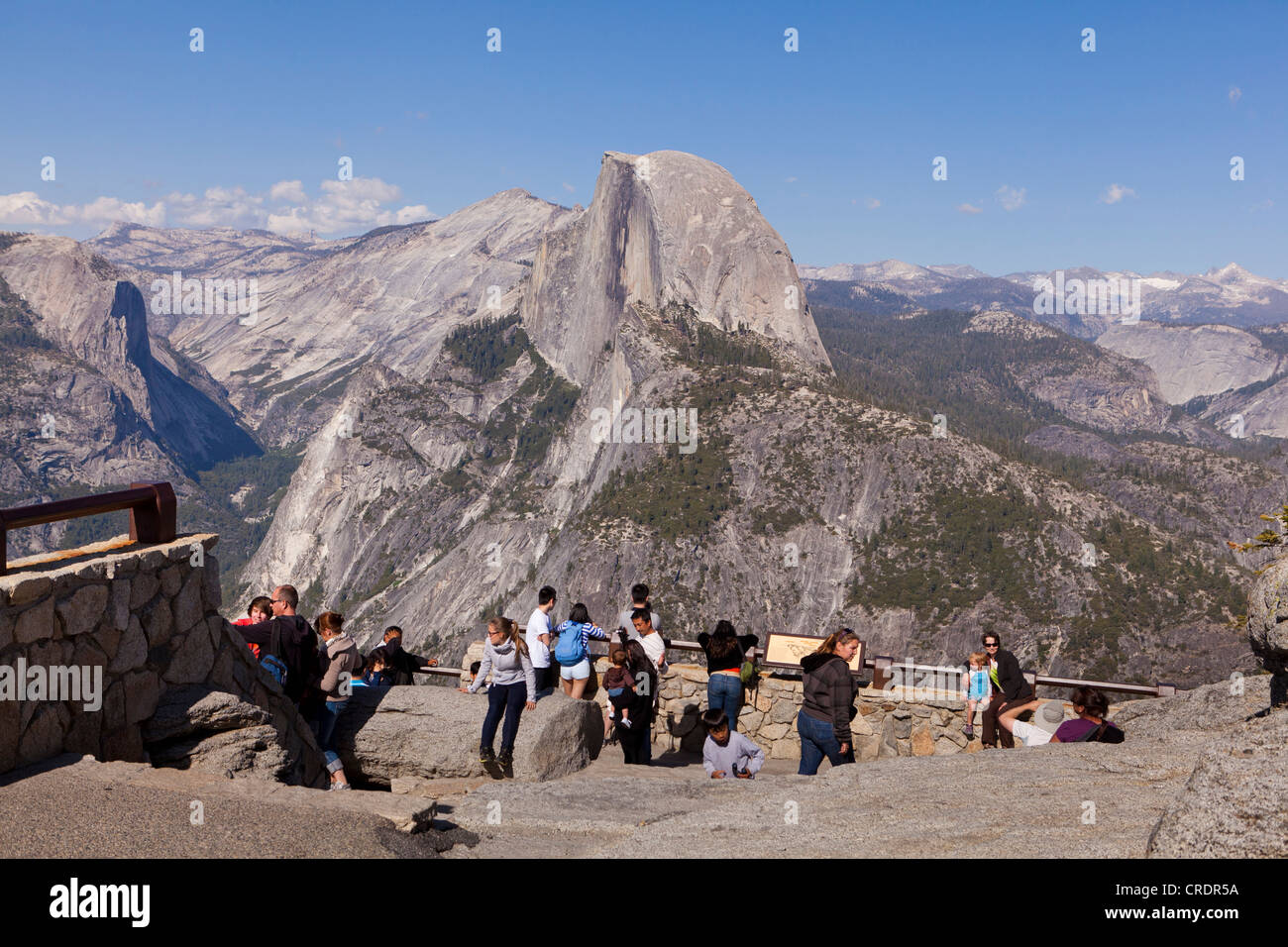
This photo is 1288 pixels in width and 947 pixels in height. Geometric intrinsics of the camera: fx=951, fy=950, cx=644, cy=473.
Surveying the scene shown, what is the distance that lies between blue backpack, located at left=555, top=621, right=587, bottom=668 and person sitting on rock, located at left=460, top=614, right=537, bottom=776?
1.78m

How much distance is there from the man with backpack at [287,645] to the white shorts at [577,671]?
4.06 metres

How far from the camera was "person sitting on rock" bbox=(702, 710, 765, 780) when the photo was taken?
1220cm

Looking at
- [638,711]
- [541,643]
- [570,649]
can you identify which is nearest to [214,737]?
[541,643]

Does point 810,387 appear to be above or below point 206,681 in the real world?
above

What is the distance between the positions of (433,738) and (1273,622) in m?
9.87

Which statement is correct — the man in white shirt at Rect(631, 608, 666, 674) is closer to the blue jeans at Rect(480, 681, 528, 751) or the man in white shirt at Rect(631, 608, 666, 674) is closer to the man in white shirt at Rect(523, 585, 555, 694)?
the man in white shirt at Rect(523, 585, 555, 694)

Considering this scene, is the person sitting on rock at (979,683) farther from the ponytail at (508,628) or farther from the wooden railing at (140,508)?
the wooden railing at (140,508)

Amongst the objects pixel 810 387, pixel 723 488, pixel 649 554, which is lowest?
pixel 649 554

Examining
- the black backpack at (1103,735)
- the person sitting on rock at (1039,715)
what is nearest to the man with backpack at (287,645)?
the black backpack at (1103,735)
